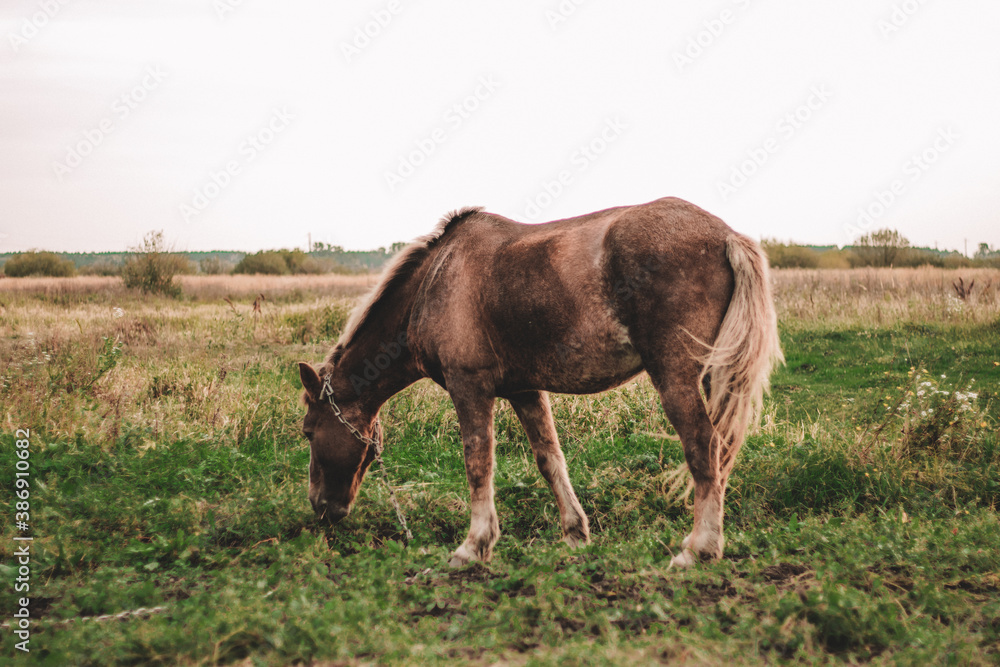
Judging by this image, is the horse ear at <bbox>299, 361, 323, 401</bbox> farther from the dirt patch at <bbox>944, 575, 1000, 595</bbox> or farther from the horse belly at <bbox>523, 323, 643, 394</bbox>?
the dirt patch at <bbox>944, 575, 1000, 595</bbox>

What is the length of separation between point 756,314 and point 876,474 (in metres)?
2.42

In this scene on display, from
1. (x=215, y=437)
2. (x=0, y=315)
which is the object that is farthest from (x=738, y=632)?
(x=0, y=315)

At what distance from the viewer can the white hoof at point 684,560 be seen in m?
3.69

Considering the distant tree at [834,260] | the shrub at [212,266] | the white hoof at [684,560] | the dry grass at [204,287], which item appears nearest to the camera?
the white hoof at [684,560]

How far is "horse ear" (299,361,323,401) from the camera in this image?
16.0 feet

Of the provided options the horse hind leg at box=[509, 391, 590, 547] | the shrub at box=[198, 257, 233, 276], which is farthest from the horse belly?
the shrub at box=[198, 257, 233, 276]

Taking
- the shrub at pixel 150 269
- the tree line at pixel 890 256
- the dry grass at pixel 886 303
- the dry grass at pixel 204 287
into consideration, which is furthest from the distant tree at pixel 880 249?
the shrub at pixel 150 269

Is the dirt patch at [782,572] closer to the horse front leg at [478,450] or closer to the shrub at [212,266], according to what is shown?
the horse front leg at [478,450]

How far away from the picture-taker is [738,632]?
2.86 metres

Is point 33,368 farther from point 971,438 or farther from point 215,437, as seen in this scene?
point 971,438

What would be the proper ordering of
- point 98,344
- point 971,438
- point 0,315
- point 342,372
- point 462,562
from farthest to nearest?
point 0,315 < point 98,344 < point 971,438 < point 342,372 < point 462,562

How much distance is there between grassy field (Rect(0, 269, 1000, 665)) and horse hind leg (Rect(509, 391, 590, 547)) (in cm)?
25

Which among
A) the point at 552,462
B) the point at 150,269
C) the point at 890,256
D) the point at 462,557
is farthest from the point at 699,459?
the point at 890,256

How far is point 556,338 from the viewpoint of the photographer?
409 cm
